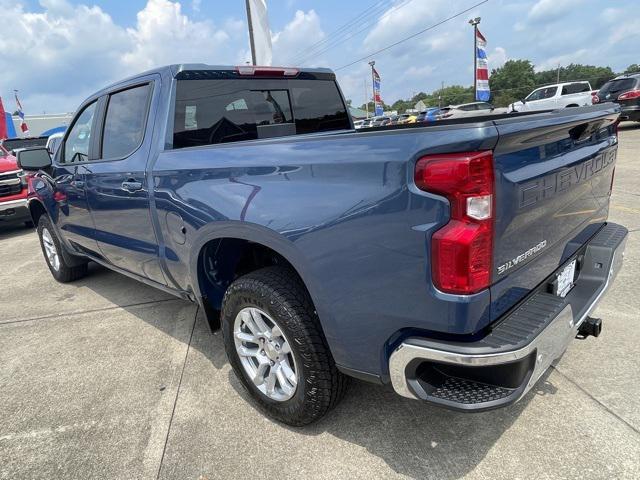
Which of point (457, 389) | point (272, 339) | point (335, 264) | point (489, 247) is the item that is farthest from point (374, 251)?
point (272, 339)

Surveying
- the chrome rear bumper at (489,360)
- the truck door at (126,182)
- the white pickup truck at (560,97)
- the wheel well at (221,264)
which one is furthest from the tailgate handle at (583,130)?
the white pickup truck at (560,97)

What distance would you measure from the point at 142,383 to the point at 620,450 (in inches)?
104

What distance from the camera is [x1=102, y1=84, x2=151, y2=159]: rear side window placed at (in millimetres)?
2990

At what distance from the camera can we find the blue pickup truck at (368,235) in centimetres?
154

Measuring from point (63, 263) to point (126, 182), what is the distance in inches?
99.4

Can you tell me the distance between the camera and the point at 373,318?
5.76ft

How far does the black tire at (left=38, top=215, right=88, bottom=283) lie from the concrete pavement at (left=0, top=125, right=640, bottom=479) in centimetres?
147

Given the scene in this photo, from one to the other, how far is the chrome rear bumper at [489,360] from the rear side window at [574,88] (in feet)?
64.5

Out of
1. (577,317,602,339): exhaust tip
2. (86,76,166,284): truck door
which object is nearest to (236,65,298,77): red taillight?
(86,76,166,284): truck door

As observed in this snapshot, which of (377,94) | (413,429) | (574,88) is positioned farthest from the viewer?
(377,94)

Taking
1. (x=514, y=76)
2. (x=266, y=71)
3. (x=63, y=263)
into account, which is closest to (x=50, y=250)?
(x=63, y=263)

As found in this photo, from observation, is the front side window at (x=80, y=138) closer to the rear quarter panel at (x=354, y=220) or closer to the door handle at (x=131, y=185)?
the door handle at (x=131, y=185)

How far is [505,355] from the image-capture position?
1543mm

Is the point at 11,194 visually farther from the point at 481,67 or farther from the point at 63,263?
the point at 481,67
